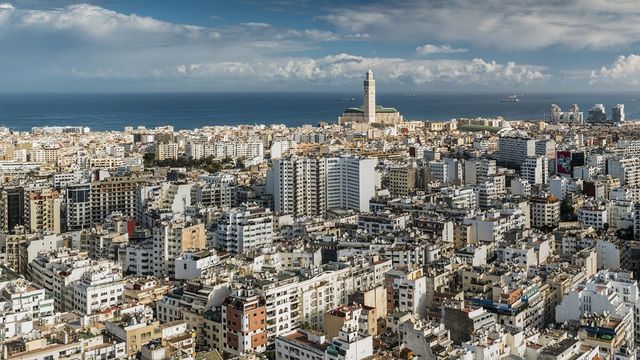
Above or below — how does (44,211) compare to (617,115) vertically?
below

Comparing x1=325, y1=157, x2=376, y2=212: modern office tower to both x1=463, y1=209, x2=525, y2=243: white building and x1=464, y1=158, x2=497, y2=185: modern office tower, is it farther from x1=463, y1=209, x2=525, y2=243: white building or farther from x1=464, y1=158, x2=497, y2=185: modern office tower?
x1=464, y1=158, x2=497, y2=185: modern office tower

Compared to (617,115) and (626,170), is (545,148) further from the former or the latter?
(617,115)

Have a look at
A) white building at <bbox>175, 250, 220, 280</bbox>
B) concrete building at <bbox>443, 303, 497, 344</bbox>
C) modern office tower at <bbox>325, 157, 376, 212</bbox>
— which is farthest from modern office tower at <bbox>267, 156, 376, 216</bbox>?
concrete building at <bbox>443, 303, 497, 344</bbox>

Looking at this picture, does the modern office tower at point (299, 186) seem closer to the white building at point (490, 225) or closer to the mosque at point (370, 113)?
the white building at point (490, 225)

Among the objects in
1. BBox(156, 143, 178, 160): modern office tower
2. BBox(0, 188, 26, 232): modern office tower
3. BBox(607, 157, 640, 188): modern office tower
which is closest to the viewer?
BBox(0, 188, 26, 232): modern office tower

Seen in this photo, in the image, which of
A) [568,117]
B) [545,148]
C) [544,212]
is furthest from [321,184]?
[568,117]
